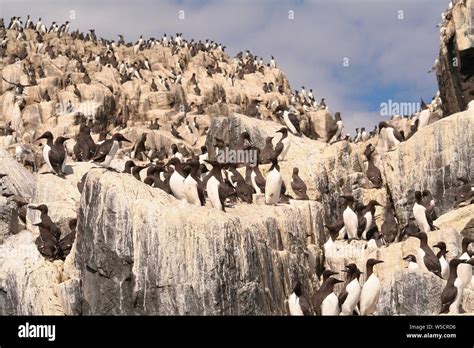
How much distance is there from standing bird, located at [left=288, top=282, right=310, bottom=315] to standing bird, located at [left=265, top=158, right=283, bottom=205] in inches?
131

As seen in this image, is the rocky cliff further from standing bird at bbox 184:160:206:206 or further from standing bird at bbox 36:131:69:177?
standing bird at bbox 184:160:206:206

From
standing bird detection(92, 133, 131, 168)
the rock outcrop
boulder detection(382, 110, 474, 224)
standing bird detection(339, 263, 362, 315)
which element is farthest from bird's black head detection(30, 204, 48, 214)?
the rock outcrop

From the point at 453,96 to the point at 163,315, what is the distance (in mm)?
17119

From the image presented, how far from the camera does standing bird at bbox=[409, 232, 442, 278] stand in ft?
56.9

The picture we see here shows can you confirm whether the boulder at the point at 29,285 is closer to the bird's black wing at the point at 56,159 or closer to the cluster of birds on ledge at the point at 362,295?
the bird's black wing at the point at 56,159

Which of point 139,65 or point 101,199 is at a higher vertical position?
point 139,65

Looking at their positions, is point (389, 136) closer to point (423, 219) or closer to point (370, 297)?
point (423, 219)

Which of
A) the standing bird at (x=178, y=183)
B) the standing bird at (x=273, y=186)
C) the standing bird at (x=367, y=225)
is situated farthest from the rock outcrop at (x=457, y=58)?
the standing bird at (x=178, y=183)

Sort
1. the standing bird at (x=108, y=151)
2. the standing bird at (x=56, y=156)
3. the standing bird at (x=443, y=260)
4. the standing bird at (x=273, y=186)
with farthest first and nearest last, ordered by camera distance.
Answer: the standing bird at (x=108, y=151), the standing bird at (x=56, y=156), the standing bird at (x=273, y=186), the standing bird at (x=443, y=260)

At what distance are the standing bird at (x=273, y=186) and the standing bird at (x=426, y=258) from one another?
2815mm

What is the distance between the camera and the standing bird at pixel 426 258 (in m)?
17.3
